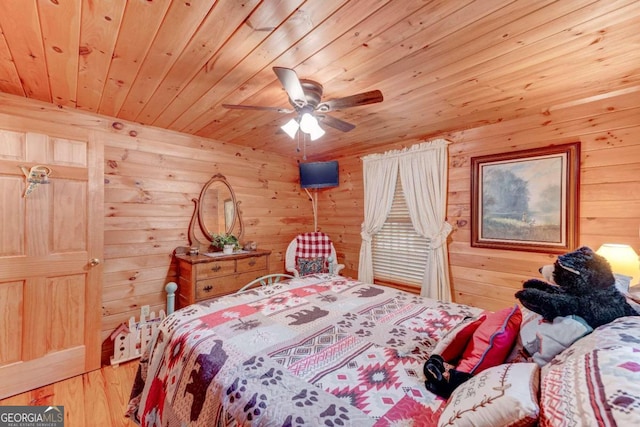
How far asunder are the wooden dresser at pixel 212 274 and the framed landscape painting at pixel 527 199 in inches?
95.6

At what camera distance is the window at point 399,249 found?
10.7ft

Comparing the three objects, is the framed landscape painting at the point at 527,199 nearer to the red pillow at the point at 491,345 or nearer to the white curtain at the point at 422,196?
the white curtain at the point at 422,196

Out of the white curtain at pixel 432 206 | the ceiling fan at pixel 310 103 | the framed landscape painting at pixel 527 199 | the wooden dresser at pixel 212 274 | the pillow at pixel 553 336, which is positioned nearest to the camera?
the pillow at pixel 553 336

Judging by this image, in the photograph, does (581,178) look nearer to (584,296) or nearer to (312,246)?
(584,296)

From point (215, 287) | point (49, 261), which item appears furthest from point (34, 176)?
point (215, 287)

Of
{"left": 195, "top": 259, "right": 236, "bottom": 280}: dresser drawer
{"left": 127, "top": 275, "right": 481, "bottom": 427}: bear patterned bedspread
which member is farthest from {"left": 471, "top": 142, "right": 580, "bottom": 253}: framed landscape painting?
{"left": 195, "top": 259, "right": 236, "bottom": 280}: dresser drawer

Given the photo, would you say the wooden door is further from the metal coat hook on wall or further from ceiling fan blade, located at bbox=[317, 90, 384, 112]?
ceiling fan blade, located at bbox=[317, 90, 384, 112]

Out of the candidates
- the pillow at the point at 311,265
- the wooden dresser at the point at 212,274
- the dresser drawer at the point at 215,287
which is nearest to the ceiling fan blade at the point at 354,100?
the wooden dresser at the point at 212,274

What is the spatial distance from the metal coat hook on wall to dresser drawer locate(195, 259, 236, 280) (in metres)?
1.34

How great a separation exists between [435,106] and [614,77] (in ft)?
3.56

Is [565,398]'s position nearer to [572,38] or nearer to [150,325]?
[572,38]

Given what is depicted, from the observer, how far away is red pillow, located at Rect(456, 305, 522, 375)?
1.02 m

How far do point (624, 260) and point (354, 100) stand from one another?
2.09 metres

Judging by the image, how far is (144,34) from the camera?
4.61 ft
